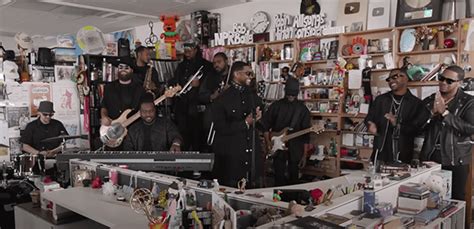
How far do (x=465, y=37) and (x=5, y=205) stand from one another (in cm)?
468

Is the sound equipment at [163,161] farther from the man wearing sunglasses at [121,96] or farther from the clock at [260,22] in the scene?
the clock at [260,22]

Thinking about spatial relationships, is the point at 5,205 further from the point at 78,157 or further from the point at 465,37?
the point at 465,37

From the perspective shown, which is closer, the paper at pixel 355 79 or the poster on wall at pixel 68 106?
the paper at pixel 355 79

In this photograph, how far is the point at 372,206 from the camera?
85.2 inches

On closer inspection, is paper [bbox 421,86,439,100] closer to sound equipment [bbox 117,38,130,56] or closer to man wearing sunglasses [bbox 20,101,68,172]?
sound equipment [bbox 117,38,130,56]

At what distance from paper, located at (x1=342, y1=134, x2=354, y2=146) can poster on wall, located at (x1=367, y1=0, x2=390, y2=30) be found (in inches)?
52.7

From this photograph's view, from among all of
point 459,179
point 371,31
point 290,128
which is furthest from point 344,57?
point 459,179

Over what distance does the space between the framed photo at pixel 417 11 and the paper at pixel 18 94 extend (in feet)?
15.7

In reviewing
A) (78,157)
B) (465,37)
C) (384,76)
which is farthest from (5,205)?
(465,37)

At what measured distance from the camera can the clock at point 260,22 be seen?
20.2ft

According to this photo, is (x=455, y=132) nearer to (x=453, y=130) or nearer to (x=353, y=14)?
(x=453, y=130)

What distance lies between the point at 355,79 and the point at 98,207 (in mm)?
3585

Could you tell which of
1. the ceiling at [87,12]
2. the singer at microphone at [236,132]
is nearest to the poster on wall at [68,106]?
the ceiling at [87,12]

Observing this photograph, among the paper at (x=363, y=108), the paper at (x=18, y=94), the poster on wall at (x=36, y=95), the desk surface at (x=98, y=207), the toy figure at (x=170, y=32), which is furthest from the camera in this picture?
Answer: the toy figure at (x=170, y=32)
